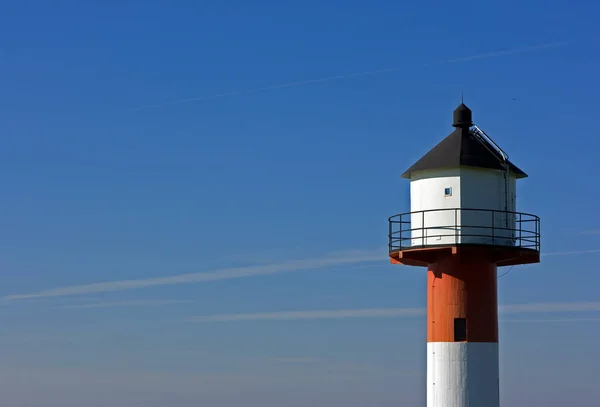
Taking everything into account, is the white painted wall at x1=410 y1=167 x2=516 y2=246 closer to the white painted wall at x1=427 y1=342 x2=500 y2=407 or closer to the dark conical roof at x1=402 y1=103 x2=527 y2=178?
the dark conical roof at x1=402 y1=103 x2=527 y2=178

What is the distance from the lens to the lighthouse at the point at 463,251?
116 ft

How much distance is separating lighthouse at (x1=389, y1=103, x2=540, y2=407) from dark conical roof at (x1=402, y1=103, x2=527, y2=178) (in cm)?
4

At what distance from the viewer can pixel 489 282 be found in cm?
3638

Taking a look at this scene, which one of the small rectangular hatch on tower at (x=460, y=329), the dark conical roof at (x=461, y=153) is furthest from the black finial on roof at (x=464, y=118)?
the small rectangular hatch on tower at (x=460, y=329)

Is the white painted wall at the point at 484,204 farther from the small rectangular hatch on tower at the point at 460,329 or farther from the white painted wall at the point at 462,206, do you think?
the small rectangular hatch on tower at the point at 460,329

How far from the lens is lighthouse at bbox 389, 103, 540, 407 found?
35.4m

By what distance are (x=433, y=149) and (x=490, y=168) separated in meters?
2.30

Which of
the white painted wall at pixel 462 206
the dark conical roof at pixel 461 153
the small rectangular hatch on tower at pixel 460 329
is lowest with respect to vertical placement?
the small rectangular hatch on tower at pixel 460 329

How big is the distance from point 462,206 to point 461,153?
1830mm

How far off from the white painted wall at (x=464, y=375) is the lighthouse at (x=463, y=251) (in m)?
0.03

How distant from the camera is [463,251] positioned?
1394 inches

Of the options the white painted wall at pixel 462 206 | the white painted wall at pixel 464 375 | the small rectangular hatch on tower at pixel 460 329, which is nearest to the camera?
the white painted wall at pixel 464 375

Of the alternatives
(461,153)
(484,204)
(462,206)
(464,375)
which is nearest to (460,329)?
(464,375)

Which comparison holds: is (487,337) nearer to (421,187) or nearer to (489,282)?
(489,282)
